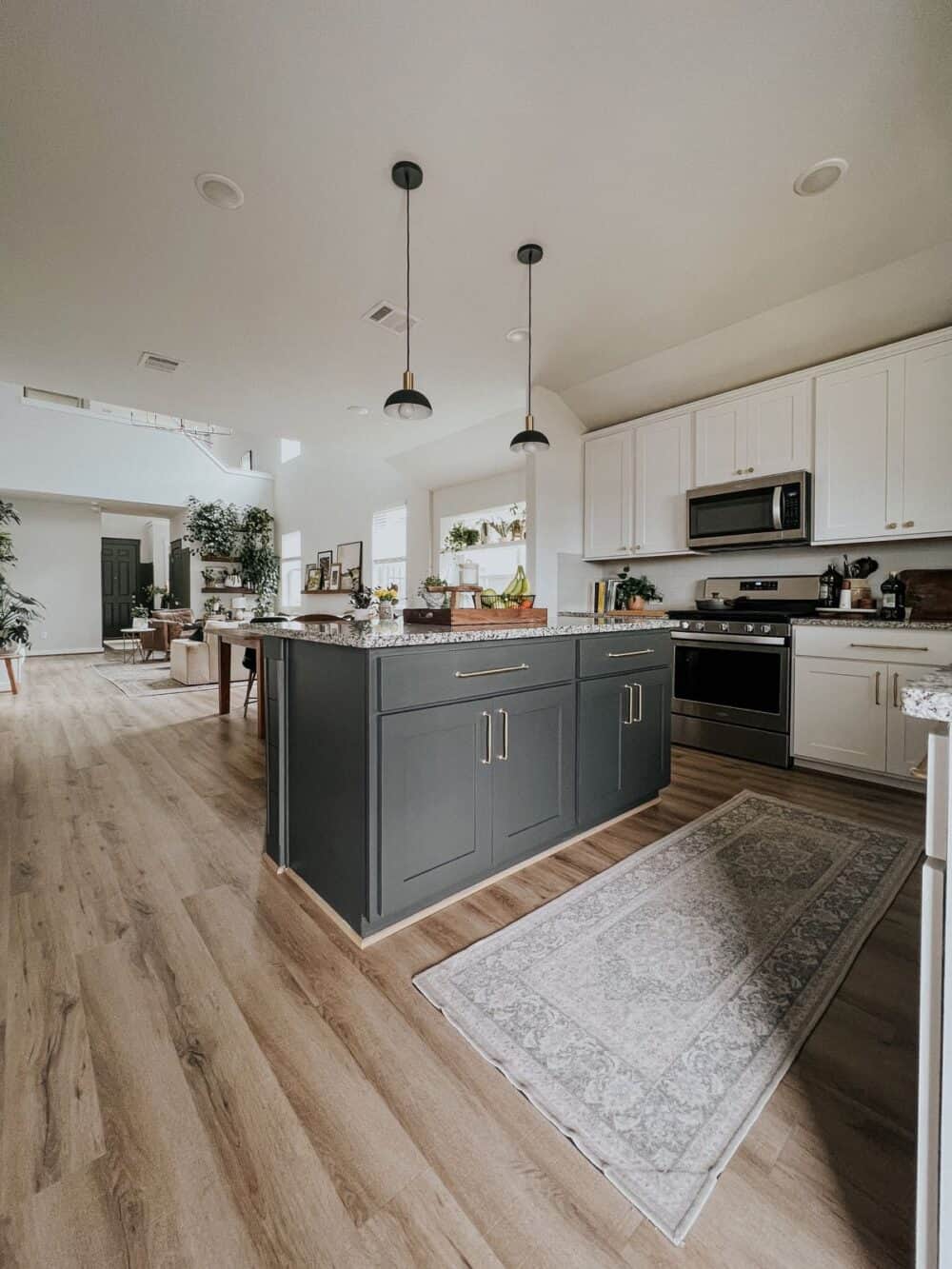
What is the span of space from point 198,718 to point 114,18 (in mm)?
4275

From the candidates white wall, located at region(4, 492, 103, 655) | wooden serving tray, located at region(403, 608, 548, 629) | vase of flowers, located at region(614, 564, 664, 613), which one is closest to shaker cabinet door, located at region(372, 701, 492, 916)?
wooden serving tray, located at region(403, 608, 548, 629)

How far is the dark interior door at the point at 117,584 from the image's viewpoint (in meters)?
11.9

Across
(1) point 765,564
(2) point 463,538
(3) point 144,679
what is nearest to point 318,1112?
(1) point 765,564

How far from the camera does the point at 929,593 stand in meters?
3.19

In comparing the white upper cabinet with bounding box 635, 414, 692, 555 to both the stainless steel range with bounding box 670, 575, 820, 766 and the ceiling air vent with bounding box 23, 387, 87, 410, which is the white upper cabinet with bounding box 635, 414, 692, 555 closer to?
the stainless steel range with bounding box 670, 575, 820, 766

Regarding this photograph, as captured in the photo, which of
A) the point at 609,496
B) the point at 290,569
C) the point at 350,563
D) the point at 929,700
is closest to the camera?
the point at 929,700

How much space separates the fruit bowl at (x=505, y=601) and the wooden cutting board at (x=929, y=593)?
254 cm

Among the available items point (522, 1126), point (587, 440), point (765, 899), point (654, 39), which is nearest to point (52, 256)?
point (654, 39)

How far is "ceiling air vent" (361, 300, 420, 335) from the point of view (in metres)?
3.29

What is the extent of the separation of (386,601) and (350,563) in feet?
19.7

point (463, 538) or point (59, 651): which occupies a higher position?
point (463, 538)

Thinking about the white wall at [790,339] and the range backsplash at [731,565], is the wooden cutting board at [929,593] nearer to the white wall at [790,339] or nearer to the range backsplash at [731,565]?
the range backsplash at [731,565]

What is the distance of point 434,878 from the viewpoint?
175cm

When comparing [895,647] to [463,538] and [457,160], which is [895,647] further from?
[463,538]
